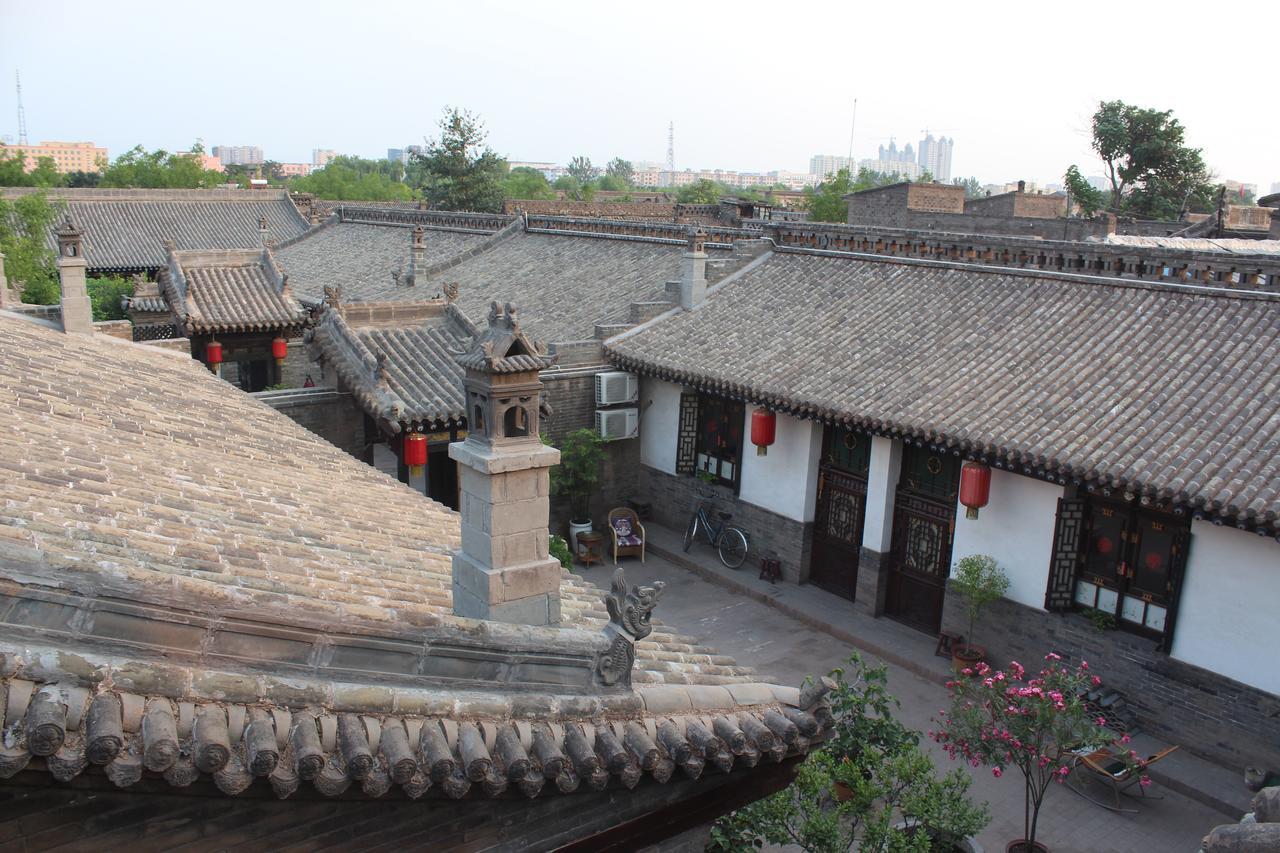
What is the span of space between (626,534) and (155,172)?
49.2 m

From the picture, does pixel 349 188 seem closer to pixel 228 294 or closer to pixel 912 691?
pixel 228 294

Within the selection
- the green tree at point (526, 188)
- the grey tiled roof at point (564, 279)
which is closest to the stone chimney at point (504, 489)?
the grey tiled roof at point (564, 279)

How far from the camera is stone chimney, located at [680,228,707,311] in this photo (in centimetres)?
1753

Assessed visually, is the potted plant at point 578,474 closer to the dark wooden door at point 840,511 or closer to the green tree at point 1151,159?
the dark wooden door at point 840,511

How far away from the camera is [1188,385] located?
35.5ft

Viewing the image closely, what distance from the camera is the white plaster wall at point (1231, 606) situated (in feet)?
31.2

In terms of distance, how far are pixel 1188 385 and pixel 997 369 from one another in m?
2.24

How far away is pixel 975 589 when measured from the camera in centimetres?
1178

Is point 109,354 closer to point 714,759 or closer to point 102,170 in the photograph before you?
point 714,759

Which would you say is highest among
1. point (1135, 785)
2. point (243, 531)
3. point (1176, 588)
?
point (243, 531)

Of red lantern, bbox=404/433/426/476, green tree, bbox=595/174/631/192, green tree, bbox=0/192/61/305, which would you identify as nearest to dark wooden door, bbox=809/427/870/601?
red lantern, bbox=404/433/426/476

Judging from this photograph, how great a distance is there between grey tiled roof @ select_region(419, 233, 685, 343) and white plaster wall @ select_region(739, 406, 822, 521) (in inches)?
167

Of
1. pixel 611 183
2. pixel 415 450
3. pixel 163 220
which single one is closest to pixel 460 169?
pixel 163 220

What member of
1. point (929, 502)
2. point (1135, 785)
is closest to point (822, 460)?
point (929, 502)
